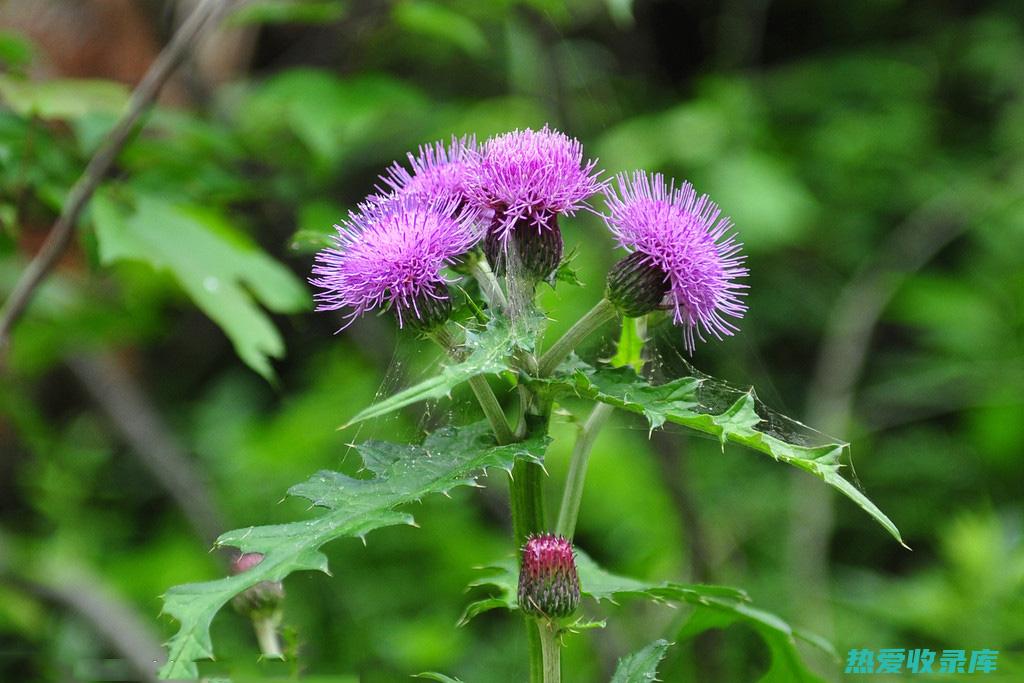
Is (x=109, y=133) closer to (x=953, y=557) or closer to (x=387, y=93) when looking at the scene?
(x=387, y=93)

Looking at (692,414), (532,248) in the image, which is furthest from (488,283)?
(692,414)

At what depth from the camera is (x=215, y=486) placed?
3.88m

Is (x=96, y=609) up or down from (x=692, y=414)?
up

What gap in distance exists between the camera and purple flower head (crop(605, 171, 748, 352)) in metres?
1.17

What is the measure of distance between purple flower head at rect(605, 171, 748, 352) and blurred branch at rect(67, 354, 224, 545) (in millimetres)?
1882

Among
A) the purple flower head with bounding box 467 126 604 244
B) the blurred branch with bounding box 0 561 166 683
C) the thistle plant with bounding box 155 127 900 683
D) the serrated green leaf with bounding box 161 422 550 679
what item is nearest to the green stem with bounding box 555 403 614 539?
the thistle plant with bounding box 155 127 900 683

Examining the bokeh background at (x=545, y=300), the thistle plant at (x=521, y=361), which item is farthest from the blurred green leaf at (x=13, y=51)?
the thistle plant at (x=521, y=361)

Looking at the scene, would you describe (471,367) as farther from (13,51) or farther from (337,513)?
(13,51)

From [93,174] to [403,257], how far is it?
3.17ft

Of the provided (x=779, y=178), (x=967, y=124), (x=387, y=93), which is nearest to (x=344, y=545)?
(x=387, y=93)

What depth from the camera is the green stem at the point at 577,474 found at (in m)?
1.11

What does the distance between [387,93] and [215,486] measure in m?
2.09

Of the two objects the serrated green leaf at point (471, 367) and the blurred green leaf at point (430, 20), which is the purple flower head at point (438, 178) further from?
the blurred green leaf at point (430, 20)

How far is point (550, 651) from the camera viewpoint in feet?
3.45
